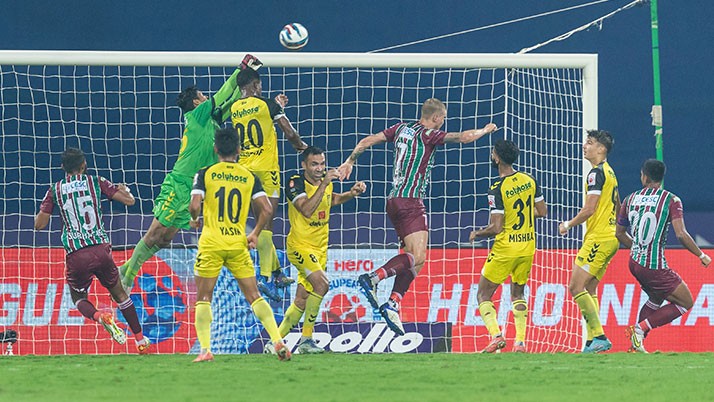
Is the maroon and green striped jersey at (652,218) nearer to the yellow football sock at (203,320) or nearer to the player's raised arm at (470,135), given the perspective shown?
the player's raised arm at (470,135)

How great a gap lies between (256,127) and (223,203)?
182 centimetres

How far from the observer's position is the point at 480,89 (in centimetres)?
1883

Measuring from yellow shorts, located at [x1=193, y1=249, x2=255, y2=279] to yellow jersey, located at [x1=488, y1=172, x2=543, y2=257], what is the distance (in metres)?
2.76

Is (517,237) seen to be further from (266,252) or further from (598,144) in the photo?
(266,252)

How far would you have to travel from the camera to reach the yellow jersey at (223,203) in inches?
400

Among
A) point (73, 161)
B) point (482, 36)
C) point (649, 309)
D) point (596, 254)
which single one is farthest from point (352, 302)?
point (482, 36)

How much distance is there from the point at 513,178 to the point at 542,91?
2.81m

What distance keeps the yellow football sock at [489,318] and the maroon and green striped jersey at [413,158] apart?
121 cm

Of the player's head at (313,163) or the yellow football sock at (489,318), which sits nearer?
the player's head at (313,163)

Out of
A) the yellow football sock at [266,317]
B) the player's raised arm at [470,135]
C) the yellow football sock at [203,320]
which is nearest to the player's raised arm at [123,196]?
the yellow football sock at [203,320]

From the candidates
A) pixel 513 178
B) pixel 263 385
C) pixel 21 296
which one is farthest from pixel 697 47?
pixel 263 385

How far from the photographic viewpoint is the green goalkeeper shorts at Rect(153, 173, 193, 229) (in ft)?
40.7

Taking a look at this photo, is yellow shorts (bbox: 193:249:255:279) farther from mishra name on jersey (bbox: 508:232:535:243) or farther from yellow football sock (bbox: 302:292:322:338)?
mishra name on jersey (bbox: 508:232:535:243)

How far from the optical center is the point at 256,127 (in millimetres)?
11836
